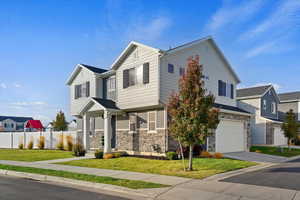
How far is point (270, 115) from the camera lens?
3166 centimetres

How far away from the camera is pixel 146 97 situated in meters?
17.2

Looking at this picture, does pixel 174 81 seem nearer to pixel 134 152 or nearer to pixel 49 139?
pixel 134 152

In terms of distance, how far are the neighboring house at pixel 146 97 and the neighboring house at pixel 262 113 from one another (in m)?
7.77

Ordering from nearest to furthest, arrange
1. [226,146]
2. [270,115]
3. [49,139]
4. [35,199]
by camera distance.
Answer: [35,199] → [226,146] → [49,139] → [270,115]

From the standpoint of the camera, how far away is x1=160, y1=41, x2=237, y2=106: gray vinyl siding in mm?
16875

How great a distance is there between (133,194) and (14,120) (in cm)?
8497

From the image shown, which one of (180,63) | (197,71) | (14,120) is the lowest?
(14,120)

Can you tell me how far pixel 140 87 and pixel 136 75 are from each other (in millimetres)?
1055

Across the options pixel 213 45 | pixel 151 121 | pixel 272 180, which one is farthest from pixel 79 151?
pixel 213 45

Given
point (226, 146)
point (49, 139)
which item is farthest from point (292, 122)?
point (49, 139)

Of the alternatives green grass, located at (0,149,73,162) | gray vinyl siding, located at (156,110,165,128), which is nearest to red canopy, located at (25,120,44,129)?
green grass, located at (0,149,73,162)

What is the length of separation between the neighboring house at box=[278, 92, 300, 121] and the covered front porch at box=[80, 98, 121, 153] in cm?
2709

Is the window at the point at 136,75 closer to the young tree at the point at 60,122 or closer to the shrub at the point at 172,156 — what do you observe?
the shrub at the point at 172,156

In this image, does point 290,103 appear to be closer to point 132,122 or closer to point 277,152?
point 277,152
